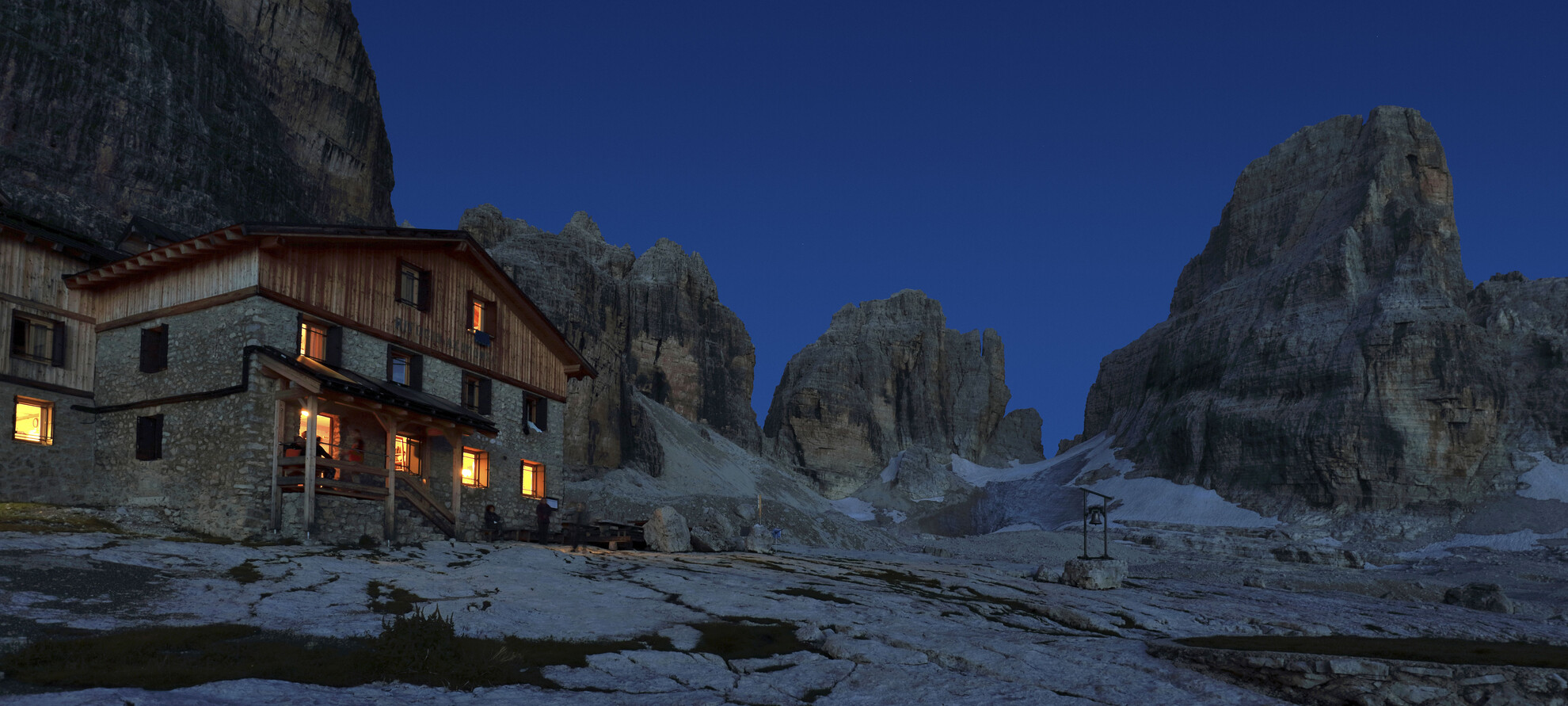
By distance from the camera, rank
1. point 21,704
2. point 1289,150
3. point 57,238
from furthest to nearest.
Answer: point 1289,150 < point 57,238 < point 21,704

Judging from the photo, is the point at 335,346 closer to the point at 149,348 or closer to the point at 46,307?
the point at 149,348

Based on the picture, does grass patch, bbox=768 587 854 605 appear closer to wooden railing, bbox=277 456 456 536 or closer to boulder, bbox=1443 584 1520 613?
wooden railing, bbox=277 456 456 536

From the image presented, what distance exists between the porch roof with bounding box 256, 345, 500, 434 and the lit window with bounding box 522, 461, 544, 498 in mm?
5464

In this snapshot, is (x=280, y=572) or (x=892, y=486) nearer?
(x=280, y=572)

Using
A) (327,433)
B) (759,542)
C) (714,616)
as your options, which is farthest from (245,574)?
(759,542)

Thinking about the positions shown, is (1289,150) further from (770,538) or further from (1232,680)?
(1232,680)

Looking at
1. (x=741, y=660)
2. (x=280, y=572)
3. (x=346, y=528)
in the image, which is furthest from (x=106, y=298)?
(x=741, y=660)

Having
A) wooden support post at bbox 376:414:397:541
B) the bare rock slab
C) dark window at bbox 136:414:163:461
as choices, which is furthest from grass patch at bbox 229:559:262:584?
the bare rock slab

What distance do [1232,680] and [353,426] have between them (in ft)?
83.9

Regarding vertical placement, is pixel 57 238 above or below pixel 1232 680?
above

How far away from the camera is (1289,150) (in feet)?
371

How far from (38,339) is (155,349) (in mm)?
3439

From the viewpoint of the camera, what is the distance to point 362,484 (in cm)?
2844

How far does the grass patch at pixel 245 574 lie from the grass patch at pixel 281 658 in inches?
192
